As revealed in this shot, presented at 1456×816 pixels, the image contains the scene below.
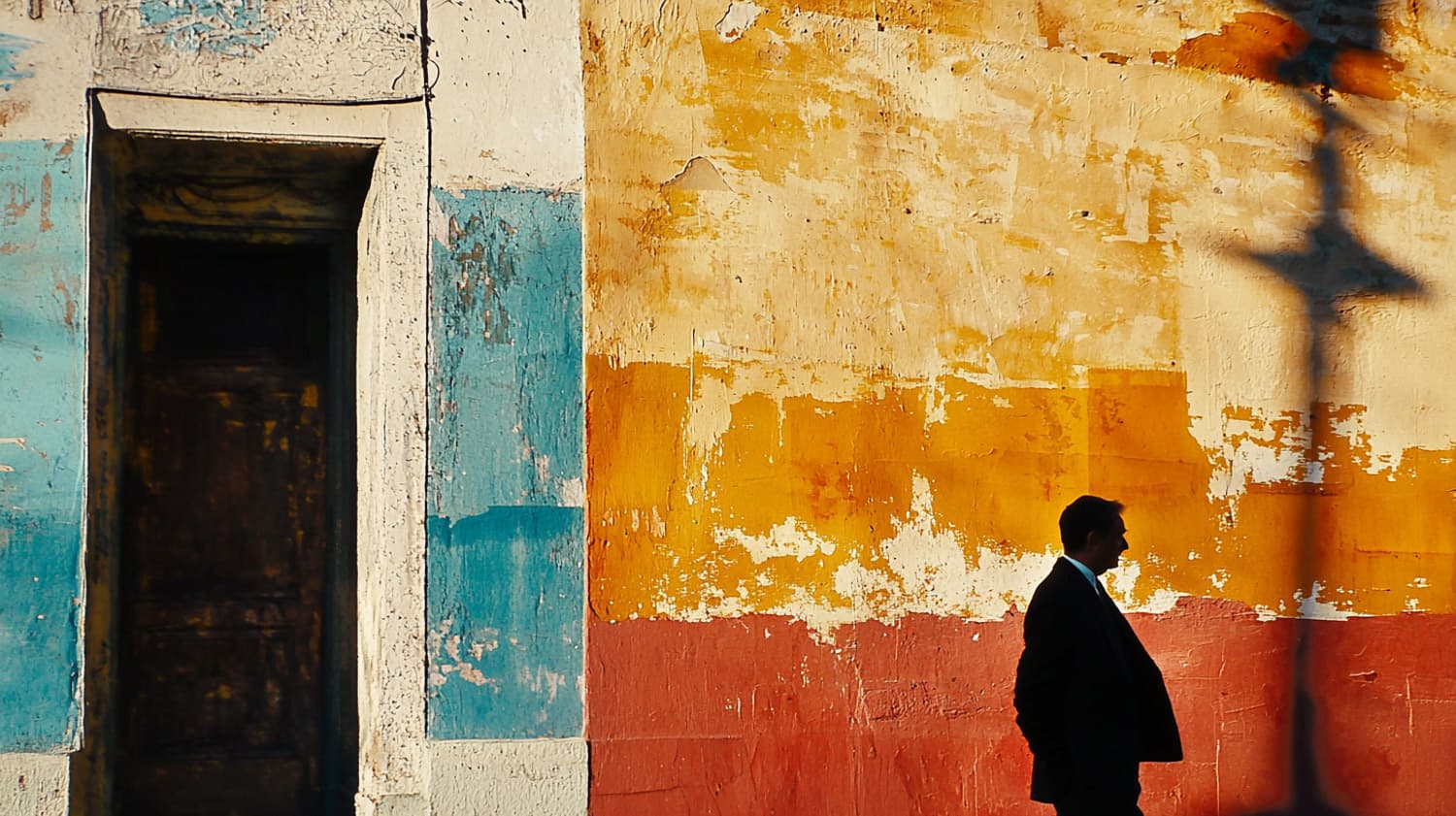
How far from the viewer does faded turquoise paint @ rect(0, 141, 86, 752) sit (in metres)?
4.97

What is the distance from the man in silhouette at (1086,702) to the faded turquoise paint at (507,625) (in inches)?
63.1

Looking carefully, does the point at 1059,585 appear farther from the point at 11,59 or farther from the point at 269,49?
the point at 11,59

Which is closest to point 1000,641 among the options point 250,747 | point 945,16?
point 945,16

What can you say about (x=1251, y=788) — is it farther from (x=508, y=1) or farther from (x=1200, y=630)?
(x=508, y=1)

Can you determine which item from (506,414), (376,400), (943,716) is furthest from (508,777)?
(943,716)

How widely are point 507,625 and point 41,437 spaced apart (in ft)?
5.34

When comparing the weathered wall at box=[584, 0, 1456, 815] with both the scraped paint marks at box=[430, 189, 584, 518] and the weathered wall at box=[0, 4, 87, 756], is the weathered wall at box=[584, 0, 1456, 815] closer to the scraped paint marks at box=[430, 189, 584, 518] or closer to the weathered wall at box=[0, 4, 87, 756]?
the scraped paint marks at box=[430, 189, 584, 518]

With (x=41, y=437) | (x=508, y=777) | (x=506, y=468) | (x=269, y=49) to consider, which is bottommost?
(x=508, y=777)

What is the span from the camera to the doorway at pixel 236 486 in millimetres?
5676

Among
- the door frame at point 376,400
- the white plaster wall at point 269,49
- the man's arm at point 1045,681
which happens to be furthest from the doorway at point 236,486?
the man's arm at point 1045,681

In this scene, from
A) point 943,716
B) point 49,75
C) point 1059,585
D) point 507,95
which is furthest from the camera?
point 943,716

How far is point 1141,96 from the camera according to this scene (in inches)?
244

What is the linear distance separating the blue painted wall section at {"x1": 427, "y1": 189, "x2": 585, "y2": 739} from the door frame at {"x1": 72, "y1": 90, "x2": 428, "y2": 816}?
8 centimetres

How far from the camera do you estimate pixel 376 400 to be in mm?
5516
